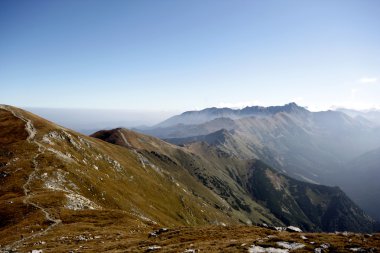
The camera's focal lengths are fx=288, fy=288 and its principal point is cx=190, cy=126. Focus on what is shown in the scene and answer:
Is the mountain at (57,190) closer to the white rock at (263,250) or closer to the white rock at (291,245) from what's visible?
the white rock at (263,250)

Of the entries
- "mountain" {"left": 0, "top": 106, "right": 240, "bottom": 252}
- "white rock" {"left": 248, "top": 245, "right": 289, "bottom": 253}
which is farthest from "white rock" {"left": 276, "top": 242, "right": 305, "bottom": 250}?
"mountain" {"left": 0, "top": 106, "right": 240, "bottom": 252}

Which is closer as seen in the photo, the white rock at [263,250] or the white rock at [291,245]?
the white rock at [263,250]

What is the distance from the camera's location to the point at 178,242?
38.0 meters

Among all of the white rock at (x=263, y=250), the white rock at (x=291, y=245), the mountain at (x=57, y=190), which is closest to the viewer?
the white rock at (x=263, y=250)

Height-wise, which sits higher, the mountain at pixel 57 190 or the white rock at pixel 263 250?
the white rock at pixel 263 250

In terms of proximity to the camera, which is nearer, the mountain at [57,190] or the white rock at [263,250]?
the white rock at [263,250]

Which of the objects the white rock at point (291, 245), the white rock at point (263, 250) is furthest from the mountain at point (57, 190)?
the white rock at point (291, 245)

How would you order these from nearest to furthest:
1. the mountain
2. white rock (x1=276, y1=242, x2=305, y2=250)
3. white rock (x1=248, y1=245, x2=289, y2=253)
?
white rock (x1=248, y1=245, x2=289, y2=253), white rock (x1=276, y1=242, x2=305, y2=250), the mountain

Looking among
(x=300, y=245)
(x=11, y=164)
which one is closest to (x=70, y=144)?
(x=11, y=164)

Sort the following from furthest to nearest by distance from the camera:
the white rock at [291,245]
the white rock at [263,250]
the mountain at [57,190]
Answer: the mountain at [57,190]
the white rock at [291,245]
the white rock at [263,250]

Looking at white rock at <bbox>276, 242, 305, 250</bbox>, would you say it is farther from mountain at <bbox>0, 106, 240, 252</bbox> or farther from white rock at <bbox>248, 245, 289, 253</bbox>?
mountain at <bbox>0, 106, 240, 252</bbox>

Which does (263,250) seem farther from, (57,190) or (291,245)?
(57,190)

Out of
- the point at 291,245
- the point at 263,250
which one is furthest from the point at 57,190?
the point at 291,245

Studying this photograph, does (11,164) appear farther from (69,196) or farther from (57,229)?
(57,229)
